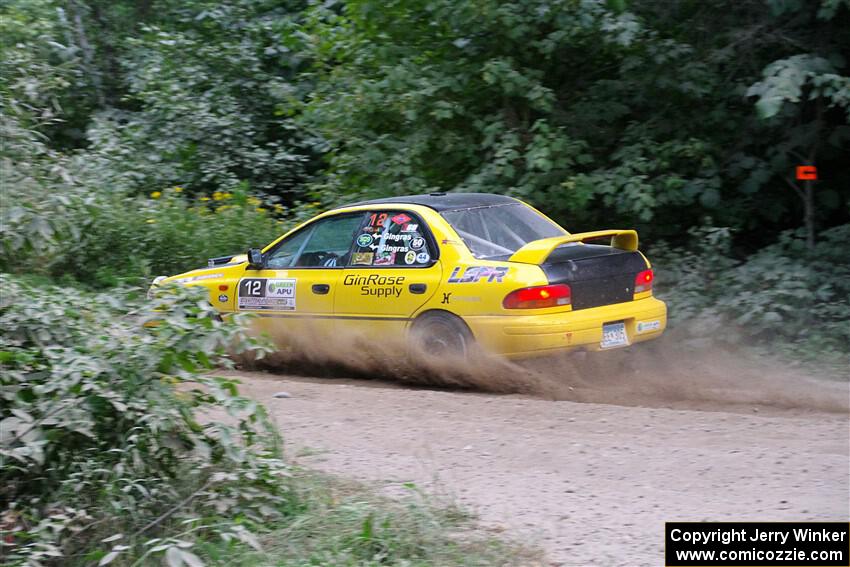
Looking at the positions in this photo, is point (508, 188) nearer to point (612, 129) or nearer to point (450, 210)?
point (612, 129)

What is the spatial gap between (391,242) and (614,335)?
2059 millimetres

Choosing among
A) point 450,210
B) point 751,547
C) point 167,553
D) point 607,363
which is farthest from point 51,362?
point 607,363

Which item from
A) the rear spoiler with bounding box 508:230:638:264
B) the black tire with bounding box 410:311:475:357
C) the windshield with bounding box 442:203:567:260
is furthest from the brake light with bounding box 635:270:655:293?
the black tire with bounding box 410:311:475:357

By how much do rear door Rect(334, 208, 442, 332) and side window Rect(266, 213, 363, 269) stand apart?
0.13 metres

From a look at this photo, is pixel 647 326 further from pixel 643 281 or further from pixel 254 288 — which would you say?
pixel 254 288

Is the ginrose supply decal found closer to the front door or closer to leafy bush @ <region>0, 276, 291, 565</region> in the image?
leafy bush @ <region>0, 276, 291, 565</region>

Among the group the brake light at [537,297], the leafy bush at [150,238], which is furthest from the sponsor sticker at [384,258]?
the leafy bush at [150,238]

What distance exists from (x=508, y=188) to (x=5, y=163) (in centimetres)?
588

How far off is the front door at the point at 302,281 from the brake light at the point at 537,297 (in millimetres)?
1796

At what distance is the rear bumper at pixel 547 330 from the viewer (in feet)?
26.5

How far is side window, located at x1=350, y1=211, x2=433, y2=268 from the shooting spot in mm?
8781

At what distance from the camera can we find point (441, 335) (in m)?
8.62

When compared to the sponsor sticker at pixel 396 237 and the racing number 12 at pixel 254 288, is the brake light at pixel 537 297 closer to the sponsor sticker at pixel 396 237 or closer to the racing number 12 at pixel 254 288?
the sponsor sticker at pixel 396 237

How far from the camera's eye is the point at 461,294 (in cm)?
843
